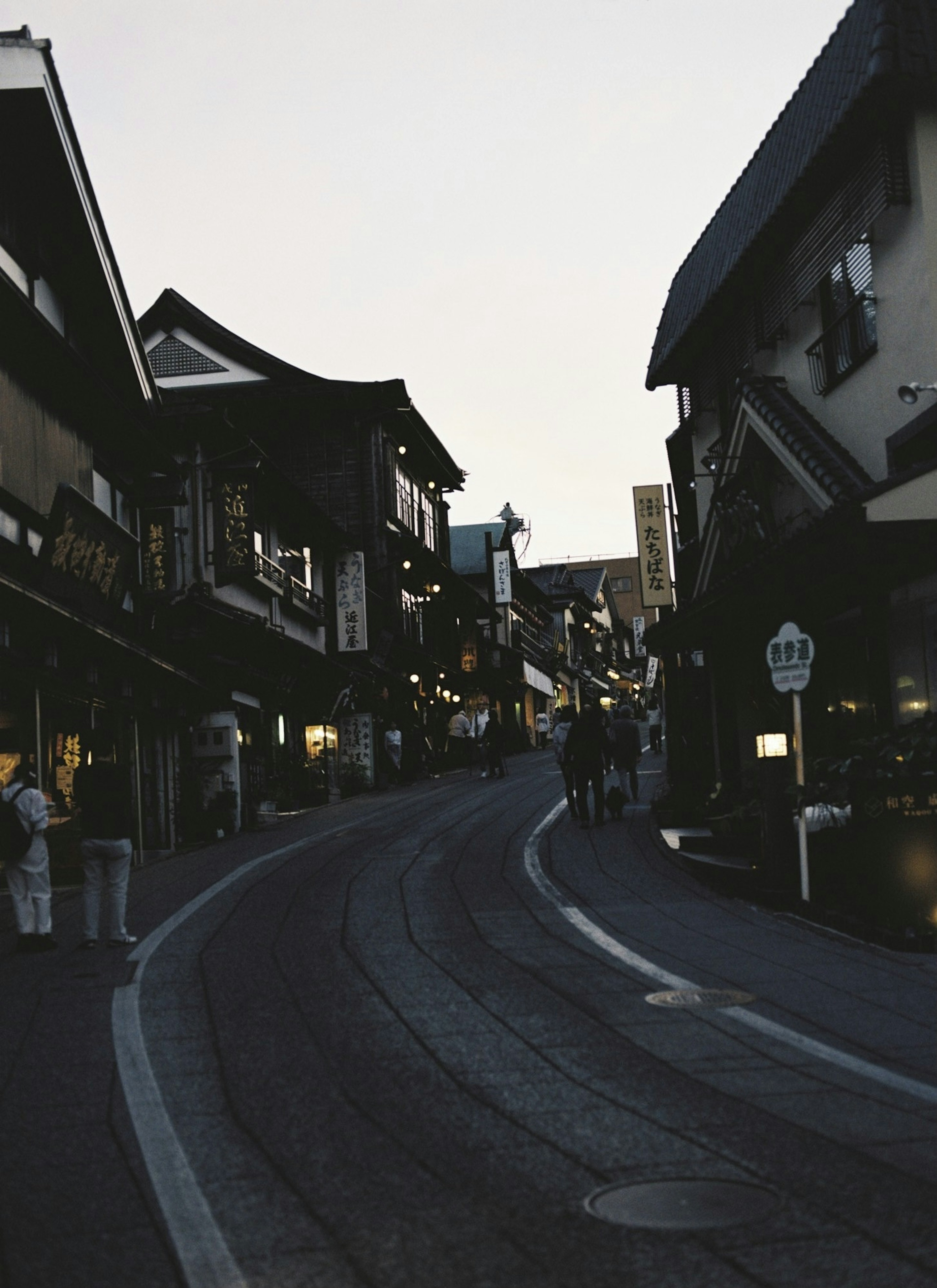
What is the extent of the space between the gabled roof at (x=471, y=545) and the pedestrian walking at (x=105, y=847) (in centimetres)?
5172

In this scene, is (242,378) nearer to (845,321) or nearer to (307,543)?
(307,543)

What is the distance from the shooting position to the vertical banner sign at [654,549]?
85.5 feet

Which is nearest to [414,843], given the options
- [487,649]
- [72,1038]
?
[72,1038]

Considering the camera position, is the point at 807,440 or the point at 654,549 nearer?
the point at 807,440

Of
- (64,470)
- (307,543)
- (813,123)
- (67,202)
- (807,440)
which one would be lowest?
(807,440)

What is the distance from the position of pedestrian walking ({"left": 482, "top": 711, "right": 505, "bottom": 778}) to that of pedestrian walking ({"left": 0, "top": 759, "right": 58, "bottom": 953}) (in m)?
23.5

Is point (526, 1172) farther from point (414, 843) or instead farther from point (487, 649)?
point (487, 649)

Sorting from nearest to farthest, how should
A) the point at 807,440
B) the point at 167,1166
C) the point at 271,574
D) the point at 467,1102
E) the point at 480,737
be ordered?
the point at 167,1166
the point at 467,1102
the point at 807,440
the point at 271,574
the point at 480,737

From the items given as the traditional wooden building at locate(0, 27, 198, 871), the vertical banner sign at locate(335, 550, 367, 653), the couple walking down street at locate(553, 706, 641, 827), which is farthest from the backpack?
the vertical banner sign at locate(335, 550, 367, 653)

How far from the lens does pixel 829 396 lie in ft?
55.2

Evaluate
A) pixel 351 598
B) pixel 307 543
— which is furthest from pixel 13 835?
pixel 351 598

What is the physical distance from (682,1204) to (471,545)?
207 feet

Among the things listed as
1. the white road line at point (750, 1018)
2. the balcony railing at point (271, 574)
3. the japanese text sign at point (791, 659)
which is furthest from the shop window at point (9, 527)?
the balcony railing at point (271, 574)

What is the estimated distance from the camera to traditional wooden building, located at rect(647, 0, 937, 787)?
45.5ft
